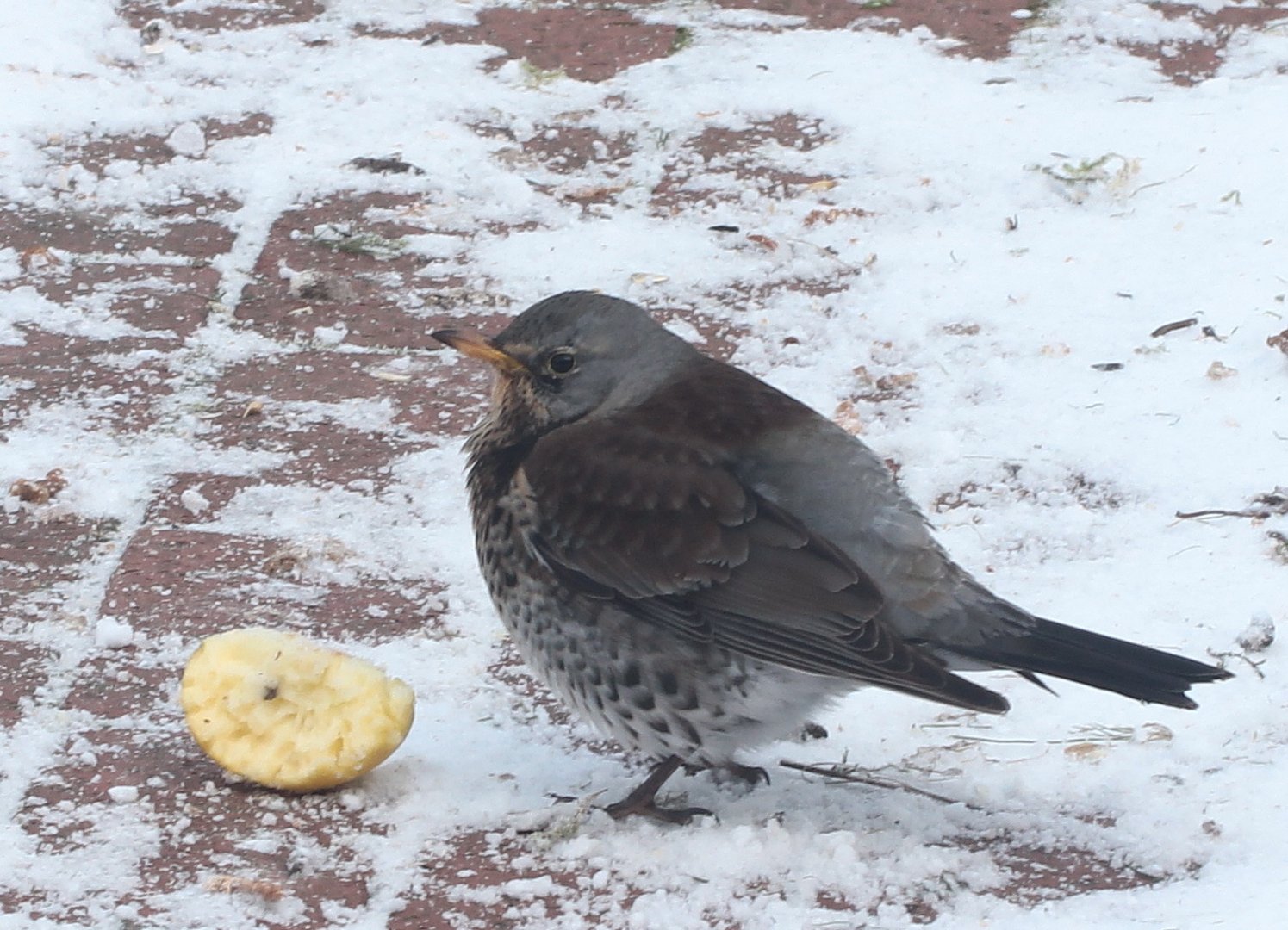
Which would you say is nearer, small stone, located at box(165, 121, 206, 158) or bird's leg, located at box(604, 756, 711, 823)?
bird's leg, located at box(604, 756, 711, 823)

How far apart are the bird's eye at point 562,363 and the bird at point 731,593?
0.18 m

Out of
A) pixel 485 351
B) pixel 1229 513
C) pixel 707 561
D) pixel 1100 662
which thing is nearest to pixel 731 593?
pixel 707 561

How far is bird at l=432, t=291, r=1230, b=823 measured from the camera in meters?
3.21

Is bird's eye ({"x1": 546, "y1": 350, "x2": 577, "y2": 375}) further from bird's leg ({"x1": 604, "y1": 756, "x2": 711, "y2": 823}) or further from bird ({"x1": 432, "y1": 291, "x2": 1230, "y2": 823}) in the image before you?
bird's leg ({"x1": 604, "y1": 756, "x2": 711, "y2": 823})

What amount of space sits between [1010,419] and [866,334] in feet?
1.75

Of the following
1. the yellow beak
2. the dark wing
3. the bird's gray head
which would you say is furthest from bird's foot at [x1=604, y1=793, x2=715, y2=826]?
the yellow beak

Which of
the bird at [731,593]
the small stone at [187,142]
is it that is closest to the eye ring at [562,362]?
the bird at [731,593]

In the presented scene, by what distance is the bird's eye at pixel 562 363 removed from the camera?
12.1 feet

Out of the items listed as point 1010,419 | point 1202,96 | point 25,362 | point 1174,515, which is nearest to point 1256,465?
point 1174,515

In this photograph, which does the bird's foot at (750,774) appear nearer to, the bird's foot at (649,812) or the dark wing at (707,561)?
the bird's foot at (649,812)

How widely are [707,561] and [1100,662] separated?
705 millimetres

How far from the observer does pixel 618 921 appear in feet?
9.67

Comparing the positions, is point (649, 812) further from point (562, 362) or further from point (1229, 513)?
point (1229, 513)

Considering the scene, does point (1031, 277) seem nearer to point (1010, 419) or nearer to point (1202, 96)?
point (1010, 419)
